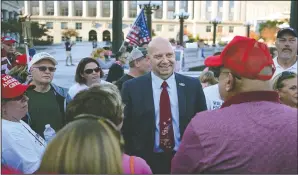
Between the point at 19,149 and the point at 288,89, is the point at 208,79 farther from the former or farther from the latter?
the point at 19,149

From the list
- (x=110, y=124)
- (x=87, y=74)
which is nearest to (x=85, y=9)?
(x=87, y=74)

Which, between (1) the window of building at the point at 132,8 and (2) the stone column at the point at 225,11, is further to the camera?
(2) the stone column at the point at 225,11

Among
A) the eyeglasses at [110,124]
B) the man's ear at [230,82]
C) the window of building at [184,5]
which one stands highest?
the window of building at [184,5]

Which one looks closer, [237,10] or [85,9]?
[85,9]

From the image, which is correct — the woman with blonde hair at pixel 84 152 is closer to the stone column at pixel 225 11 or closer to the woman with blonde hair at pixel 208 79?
the woman with blonde hair at pixel 208 79

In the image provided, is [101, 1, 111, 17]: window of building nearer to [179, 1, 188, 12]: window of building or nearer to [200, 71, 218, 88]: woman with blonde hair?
[179, 1, 188, 12]: window of building

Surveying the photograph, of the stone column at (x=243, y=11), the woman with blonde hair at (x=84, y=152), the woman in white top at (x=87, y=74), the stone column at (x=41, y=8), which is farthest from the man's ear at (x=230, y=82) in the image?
the stone column at (x=243, y=11)

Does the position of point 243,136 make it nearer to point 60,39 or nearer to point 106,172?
point 106,172

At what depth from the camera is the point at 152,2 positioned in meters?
Answer: 17.5

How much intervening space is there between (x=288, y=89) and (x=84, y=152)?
2.22 m

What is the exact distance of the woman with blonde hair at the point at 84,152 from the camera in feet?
5.25

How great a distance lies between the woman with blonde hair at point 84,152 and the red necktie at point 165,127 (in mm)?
1839

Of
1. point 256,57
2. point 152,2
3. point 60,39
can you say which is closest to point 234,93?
point 256,57

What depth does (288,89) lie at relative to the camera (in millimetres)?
3271
